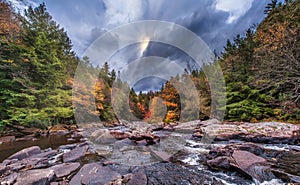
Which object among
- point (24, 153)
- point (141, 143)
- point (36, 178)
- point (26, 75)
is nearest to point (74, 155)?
point (24, 153)

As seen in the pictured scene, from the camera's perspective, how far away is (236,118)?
46.1 ft

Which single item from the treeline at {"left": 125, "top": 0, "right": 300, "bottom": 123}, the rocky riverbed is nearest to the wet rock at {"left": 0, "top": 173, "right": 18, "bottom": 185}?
the rocky riverbed

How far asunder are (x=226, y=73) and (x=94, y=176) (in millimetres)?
17689

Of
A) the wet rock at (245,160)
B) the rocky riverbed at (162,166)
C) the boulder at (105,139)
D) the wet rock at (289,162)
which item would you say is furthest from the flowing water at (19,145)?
the wet rock at (289,162)

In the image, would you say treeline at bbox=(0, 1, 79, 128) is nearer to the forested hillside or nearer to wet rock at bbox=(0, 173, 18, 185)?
the forested hillside

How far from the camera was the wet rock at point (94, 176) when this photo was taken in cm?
333

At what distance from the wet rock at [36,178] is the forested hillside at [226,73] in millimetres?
8527

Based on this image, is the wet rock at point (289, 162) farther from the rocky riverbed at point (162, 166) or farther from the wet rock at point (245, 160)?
the wet rock at point (245, 160)

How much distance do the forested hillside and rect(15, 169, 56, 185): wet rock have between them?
8527mm

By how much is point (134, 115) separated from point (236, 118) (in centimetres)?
2379

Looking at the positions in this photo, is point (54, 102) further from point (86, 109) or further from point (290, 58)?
point (290, 58)

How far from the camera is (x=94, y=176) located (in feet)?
11.6

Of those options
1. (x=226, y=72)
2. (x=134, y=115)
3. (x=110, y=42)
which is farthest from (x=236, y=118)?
(x=134, y=115)

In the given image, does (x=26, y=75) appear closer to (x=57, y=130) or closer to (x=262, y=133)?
(x=57, y=130)
